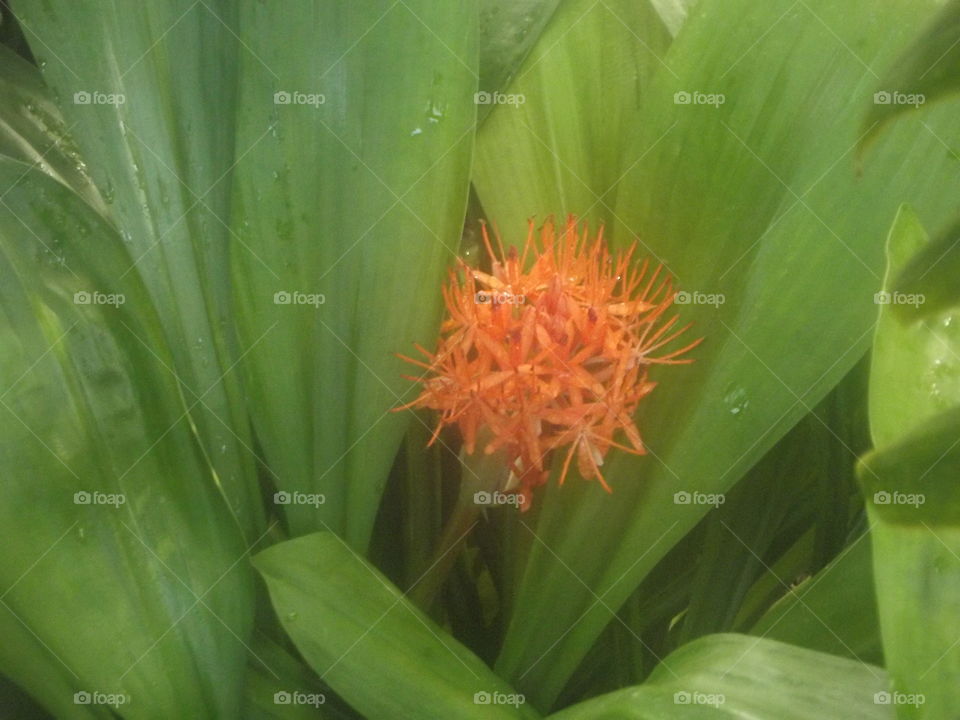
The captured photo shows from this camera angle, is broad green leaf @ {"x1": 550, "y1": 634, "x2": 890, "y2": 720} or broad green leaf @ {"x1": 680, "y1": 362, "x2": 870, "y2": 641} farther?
broad green leaf @ {"x1": 680, "y1": 362, "x2": 870, "y2": 641}

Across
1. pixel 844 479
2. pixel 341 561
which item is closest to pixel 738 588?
pixel 844 479

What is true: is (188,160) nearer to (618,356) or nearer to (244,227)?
(244,227)

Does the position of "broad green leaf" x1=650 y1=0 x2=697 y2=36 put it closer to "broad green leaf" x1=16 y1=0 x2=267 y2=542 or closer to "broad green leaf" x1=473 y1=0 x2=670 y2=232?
"broad green leaf" x1=473 y1=0 x2=670 y2=232

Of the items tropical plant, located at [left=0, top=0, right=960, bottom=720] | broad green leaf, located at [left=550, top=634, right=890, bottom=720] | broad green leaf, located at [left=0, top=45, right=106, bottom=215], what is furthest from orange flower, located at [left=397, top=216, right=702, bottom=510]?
broad green leaf, located at [left=0, top=45, right=106, bottom=215]

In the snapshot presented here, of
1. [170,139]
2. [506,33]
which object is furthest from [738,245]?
[170,139]

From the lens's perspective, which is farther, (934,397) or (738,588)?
(738,588)

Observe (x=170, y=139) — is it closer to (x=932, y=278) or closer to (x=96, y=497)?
(x=96, y=497)
